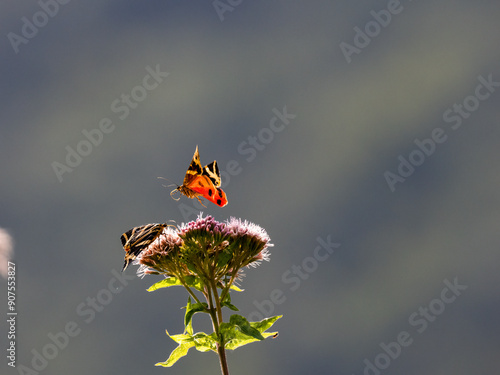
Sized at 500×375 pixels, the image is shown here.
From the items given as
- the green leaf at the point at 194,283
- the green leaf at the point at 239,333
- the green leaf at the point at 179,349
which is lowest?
the green leaf at the point at 239,333

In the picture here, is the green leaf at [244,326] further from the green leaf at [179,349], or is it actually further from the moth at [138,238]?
the moth at [138,238]

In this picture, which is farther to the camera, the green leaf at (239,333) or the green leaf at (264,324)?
the green leaf at (264,324)

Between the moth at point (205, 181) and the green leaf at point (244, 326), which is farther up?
the moth at point (205, 181)

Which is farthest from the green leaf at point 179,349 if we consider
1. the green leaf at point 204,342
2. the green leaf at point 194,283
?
the green leaf at point 194,283

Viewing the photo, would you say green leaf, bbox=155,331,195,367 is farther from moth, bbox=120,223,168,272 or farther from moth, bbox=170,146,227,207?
moth, bbox=170,146,227,207

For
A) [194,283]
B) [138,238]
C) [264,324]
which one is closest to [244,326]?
[264,324]

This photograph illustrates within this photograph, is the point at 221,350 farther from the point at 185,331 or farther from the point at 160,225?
the point at 160,225
